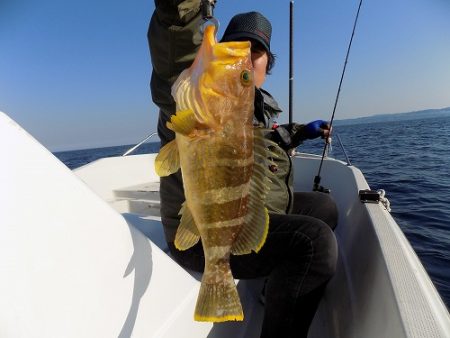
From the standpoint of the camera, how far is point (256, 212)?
1.39m

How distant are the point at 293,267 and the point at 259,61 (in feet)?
4.70

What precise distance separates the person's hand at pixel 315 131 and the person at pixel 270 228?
1.30 metres

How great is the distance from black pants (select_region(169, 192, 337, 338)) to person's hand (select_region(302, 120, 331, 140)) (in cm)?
168

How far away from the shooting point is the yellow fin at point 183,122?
113 centimetres

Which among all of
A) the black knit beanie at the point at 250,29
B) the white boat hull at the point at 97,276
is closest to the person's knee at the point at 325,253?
the white boat hull at the point at 97,276

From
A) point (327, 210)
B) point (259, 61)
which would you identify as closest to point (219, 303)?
point (259, 61)

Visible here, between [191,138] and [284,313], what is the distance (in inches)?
46.5

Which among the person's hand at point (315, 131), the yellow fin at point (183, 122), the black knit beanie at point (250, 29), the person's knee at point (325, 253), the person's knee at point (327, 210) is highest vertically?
the black knit beanie at point (250, 29)

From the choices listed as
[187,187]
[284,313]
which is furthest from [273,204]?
[187,187]

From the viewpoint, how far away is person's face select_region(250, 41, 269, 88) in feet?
7.27

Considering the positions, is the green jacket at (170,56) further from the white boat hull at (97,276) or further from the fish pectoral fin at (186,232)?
the fish pectoral fin at (186,232)

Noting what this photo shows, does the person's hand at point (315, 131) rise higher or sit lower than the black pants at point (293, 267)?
higher

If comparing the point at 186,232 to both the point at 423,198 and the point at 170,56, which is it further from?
the point at 423,198

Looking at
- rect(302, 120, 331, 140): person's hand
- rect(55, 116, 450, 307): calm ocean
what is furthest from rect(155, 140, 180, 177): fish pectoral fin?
rect(55, 116, 450, 307): calm ocean
